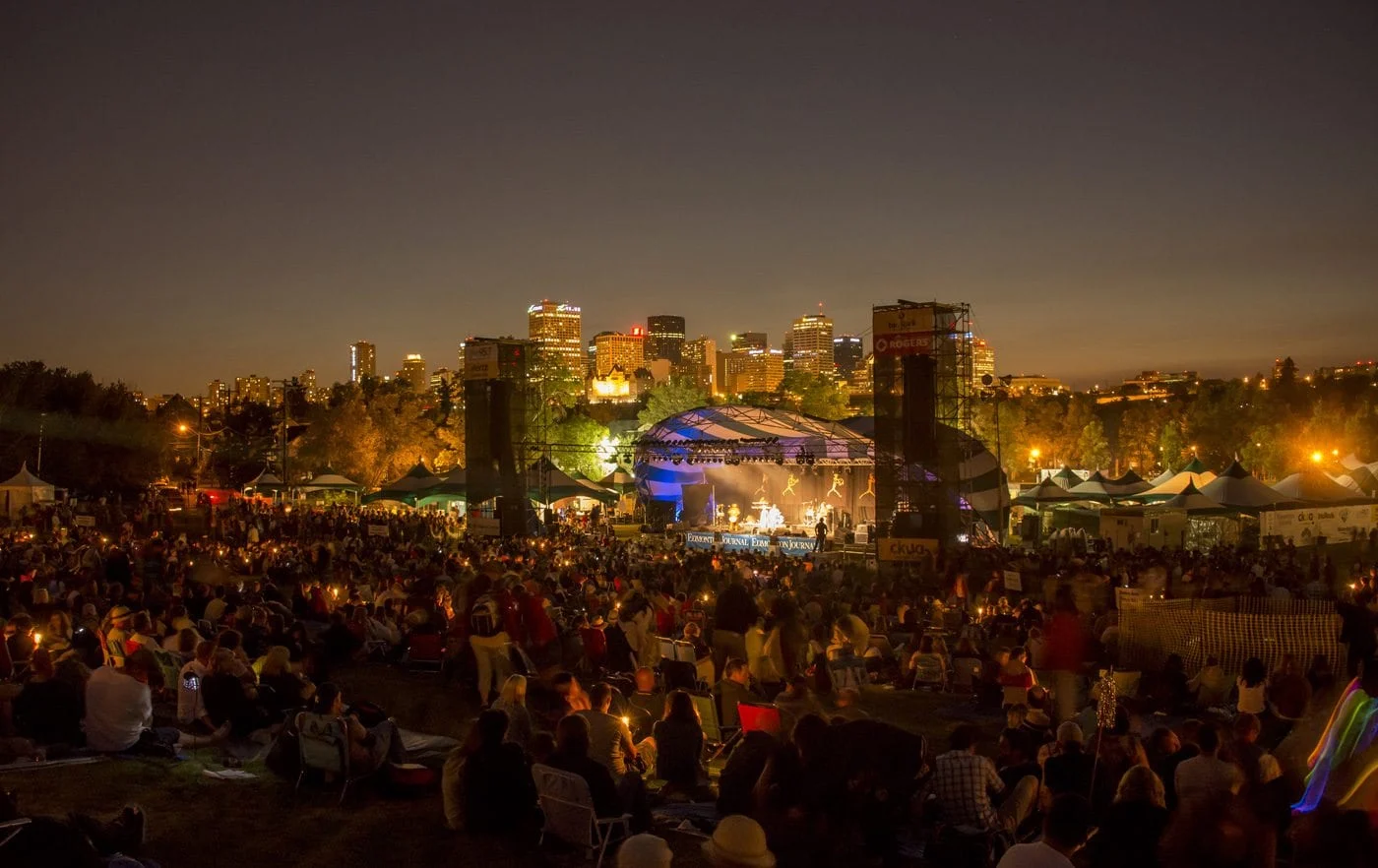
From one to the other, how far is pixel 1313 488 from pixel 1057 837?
31.1 meters


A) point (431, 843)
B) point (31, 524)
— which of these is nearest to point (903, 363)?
point (431, 843)

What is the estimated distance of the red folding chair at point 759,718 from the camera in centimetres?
637

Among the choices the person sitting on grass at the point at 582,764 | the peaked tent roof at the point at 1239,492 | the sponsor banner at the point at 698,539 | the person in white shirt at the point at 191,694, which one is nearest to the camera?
the person sitting on grass at the point at 582,764

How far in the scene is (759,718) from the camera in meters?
6.93

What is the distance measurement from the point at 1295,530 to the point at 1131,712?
2363 centimetres

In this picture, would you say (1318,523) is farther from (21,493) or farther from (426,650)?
(21,493)

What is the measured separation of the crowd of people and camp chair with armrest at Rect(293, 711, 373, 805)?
8 cm

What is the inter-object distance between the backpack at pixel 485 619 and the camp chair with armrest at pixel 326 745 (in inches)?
109

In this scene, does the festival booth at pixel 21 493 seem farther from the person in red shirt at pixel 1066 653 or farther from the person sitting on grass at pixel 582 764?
the person sitting on grass at pixel 582 764

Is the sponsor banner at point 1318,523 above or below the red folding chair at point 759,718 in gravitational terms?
above

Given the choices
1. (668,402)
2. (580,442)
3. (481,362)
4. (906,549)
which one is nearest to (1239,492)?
(906,549)

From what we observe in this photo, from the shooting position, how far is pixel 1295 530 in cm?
2767

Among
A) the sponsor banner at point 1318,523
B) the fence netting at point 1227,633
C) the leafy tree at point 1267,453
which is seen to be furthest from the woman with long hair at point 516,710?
the leafy tree at point 1267,453

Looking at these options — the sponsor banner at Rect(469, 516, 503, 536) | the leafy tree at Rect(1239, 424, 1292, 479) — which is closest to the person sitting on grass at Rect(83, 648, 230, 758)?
the sponsor banner at Rect(469, 516, 503, 536)
